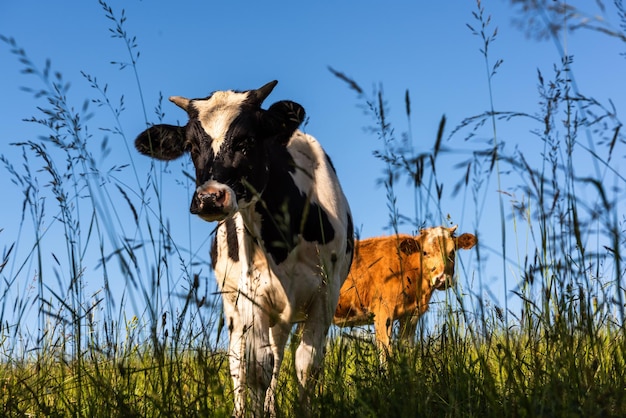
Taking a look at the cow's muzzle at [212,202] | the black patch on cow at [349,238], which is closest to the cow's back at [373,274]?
the black patch on cow at [349,238]

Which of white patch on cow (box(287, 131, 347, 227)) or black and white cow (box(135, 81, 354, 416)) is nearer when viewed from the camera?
black and white cow (box(135, 81, 354, 416))

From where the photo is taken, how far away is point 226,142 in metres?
5.04

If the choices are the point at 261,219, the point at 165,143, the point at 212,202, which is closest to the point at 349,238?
the point at 261,219

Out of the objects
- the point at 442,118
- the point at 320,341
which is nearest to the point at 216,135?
the point at 320,341

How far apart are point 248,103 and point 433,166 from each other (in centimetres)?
270

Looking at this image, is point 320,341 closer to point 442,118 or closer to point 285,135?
point 285,135

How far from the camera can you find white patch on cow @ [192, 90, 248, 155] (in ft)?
16.7

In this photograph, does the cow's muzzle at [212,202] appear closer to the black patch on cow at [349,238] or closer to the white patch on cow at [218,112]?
the white patch on cow at [218,112]

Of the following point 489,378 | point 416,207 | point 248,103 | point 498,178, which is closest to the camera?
point 489,378

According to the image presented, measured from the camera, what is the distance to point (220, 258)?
18.4 feet

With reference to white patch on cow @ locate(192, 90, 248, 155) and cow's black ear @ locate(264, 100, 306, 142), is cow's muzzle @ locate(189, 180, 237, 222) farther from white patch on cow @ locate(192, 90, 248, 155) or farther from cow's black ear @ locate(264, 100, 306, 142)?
cow's black ear @ locate(264, 100, 306, 142)

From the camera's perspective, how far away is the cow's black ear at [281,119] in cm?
545

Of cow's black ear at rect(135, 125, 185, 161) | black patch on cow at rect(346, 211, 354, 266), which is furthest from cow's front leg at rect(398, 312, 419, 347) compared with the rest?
cow's black ear at rect(135, 125, 185, 161)

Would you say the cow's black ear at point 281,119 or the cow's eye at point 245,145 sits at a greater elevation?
the cow's black ear at point 281,119
